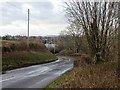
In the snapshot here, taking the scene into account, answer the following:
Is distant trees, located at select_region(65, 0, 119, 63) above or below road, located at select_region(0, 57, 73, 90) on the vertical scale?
above

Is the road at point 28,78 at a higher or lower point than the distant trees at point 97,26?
lower

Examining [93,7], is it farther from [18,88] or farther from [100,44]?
[18,88]

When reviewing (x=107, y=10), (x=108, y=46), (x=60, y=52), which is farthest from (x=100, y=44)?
(x=60, y=52)

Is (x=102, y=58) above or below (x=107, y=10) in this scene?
below

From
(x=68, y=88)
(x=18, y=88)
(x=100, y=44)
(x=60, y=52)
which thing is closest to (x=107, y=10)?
(x=100, y=44)

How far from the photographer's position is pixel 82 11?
85.3 feet

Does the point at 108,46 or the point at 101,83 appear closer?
the point at 101,83

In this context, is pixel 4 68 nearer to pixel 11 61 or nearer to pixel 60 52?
pixel 11 61

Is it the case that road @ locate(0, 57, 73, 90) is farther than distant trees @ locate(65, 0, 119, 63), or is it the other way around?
distant trees @ locate(65, 0, 119, 63)

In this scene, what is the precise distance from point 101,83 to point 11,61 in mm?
30065

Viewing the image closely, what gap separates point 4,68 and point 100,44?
1247 centimetres

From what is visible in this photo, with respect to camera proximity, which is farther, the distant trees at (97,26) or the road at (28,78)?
the distant trees at (97,26)

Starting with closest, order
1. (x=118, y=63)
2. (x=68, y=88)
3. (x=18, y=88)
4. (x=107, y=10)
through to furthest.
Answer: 1. (x=68, y=88)
2. (x=118, y=63)
3. (x=18, y=88)
4. (x=107, y=10)

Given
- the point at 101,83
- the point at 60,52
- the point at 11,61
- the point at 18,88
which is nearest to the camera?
the point at 101,83
